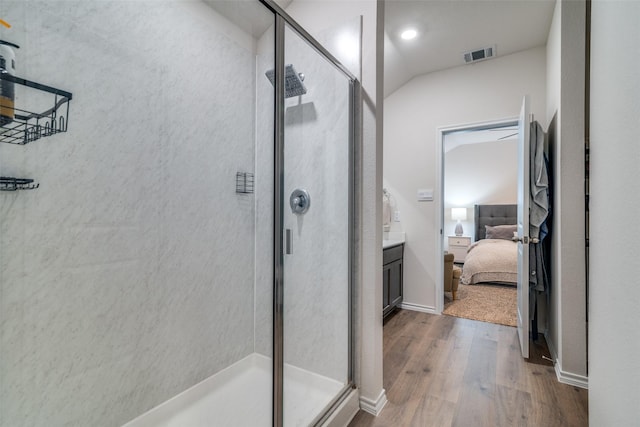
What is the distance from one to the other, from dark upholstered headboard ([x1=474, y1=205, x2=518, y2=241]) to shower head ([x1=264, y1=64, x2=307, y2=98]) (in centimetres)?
628

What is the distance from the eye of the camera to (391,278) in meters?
3.08

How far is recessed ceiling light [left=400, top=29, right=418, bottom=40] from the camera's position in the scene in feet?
8.75

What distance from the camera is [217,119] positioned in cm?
197

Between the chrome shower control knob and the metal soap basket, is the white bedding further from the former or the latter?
the metal soap basket

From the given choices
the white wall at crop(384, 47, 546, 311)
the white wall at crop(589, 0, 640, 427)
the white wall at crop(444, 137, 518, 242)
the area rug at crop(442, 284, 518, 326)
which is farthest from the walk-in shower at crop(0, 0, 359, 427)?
the white wall at crop(444, 137, 518, 242)

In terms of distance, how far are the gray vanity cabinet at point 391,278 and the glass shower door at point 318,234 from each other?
1.20 metres

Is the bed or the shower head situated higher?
the shower head

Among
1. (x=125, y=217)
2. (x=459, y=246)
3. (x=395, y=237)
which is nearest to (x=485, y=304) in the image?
(x=395, y=237)

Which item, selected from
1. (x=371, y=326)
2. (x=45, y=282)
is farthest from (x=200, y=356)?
(x=371, y=326)

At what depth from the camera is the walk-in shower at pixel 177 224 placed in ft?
4.10

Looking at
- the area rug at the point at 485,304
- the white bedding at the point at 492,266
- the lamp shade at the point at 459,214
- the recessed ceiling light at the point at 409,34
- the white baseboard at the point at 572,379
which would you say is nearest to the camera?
the white baseboard at the point at 572,379

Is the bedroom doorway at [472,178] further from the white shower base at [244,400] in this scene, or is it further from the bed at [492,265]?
the white shower base at [244,400]

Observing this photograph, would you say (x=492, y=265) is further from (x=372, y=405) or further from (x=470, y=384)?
(x=372, y=405)

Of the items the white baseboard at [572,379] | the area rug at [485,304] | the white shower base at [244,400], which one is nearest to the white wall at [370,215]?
the white shower base at [244,400]
